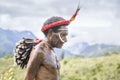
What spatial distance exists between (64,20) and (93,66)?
19.4 m

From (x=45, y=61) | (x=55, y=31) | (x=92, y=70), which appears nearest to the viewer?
(x=45, y=61)

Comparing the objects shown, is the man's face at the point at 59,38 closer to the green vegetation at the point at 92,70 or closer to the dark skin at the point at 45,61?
the dark skin at the point at 45,61

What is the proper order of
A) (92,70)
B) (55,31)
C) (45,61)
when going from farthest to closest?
(92,70) → (55,31) → (45,61)

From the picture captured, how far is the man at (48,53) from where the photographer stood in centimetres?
489

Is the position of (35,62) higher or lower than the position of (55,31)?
lower

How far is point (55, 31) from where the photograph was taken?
16.4 feet

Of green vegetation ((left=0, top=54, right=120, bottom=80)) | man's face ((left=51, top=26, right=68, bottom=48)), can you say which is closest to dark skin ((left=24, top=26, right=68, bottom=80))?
man's face ((left=51, top=26, right=68, bottom=48))

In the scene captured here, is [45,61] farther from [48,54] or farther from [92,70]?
[92,70]

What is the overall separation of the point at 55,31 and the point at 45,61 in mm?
393

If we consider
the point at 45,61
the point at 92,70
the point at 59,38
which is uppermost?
the point at 59,38

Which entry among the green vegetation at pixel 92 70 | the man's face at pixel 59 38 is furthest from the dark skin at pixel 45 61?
the green vegetation at pixel 92 70

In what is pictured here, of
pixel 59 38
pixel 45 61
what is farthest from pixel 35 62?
pixel 59 38

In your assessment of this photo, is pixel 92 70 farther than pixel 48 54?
Yes

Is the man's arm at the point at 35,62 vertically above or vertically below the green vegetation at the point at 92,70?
above
